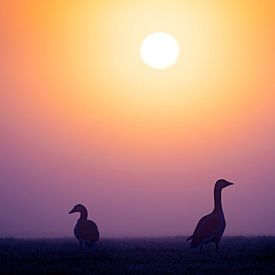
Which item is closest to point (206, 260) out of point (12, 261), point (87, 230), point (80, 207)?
point (12, 261)

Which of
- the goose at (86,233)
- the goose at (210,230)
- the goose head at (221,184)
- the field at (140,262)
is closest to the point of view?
the field at (140,262)

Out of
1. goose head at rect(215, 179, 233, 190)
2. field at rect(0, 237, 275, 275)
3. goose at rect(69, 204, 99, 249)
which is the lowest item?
field at rect(0, 237, 275, 275)

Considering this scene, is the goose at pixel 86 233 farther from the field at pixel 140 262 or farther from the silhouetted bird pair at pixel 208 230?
the field at pixel 140 262

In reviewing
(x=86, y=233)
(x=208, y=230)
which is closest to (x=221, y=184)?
(x=208, y=230)

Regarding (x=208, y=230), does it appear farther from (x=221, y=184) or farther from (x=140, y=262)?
(x=140, y=262)

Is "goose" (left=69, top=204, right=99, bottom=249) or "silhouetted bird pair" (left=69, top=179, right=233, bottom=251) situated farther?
"goose" (left=69, top=204, right=99, bottom=249)

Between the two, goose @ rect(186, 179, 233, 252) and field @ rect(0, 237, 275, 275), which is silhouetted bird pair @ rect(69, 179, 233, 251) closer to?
goose @ rect(186, 179, 233, 252)

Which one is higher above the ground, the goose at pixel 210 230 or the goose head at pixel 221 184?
the goose head at pixel 221 184

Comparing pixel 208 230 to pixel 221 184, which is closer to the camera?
pixel 208 230

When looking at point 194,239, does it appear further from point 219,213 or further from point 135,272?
point 135,272

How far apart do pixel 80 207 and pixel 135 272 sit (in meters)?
14.2

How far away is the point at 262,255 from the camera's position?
62.1 ft

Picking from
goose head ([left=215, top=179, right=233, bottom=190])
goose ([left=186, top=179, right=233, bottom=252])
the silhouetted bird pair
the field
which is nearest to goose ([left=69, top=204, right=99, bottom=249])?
the silhouetted bird pair

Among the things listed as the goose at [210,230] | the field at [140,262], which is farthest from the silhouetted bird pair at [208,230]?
the field at [140,262]
